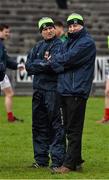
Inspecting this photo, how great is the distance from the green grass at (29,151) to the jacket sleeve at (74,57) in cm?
139

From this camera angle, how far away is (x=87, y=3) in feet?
112

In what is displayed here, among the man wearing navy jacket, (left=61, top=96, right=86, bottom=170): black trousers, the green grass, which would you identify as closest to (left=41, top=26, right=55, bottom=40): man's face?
the man wearing navy jacket

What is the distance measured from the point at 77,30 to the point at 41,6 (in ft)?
77.4

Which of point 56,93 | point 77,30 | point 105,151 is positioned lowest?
point 105,151

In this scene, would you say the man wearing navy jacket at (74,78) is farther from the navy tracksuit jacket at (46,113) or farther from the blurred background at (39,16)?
the blurred background at (39,16)

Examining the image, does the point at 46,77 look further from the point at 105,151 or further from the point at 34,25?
the point at 34,25

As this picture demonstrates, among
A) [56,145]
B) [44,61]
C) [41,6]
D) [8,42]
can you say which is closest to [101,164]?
[56,145]

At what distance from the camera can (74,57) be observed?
10.2 meters

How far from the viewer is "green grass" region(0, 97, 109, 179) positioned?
10250 mm

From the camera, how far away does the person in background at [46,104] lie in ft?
34.7

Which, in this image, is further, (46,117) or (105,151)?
(105,151)

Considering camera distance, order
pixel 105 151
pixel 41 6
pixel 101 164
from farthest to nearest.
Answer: pixel 41 6, pixel 105 151, pixel 101 164

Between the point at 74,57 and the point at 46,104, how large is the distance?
0.85 metres

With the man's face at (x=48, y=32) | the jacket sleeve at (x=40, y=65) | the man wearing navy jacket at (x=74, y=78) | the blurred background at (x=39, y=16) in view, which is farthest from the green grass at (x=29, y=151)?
the blurred background at (x=39, y=16)
